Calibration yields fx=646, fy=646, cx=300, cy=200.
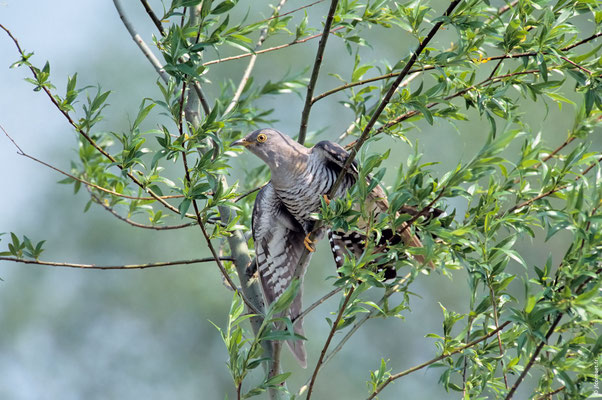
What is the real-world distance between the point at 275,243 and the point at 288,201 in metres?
0.29

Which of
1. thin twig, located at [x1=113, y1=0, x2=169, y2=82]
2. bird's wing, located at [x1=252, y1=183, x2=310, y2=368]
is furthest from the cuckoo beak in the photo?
thin twig, located at [x1=113, y1=0, x2=169, y2=82]

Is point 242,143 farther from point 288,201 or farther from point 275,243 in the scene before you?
point 275,243

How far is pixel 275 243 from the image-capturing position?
318cm

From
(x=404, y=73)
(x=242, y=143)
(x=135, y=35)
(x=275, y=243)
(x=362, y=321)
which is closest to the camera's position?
(x=404, y=73)

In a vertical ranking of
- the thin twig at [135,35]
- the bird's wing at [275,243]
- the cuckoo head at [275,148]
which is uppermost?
the thin twig at [135,35]

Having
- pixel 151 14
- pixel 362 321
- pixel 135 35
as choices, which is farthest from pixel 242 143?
pixel 362 321

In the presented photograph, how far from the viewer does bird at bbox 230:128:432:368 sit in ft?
9.52

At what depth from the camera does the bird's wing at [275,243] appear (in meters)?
3.01

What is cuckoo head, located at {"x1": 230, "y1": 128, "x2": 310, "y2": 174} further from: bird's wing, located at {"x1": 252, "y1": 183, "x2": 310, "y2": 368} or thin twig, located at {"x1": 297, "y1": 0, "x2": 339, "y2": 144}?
thin twig, located at {"x1": 297, "y1": 0, "x2": 339, "y2": 144}

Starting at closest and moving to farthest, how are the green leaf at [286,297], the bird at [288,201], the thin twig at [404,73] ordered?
the thin twig at [404,73] < the green leaf at [286,297] < the bird at [288,201]

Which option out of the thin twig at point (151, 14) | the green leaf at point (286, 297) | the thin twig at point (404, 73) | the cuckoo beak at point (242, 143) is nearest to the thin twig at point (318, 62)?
the thin twig at point (404, 73)

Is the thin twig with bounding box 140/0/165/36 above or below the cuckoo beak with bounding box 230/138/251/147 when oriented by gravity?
below

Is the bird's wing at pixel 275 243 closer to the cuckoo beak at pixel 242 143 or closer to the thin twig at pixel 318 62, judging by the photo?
the cuckoo beak at pixel 242 143

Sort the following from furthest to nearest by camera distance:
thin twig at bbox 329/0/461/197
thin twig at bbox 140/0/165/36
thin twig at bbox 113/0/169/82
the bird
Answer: the bird < thin twig at bbox 113/0/169/82 < thin twig at bbox 140/0/165/36 < thin twig at bbox 329/0/461/197
